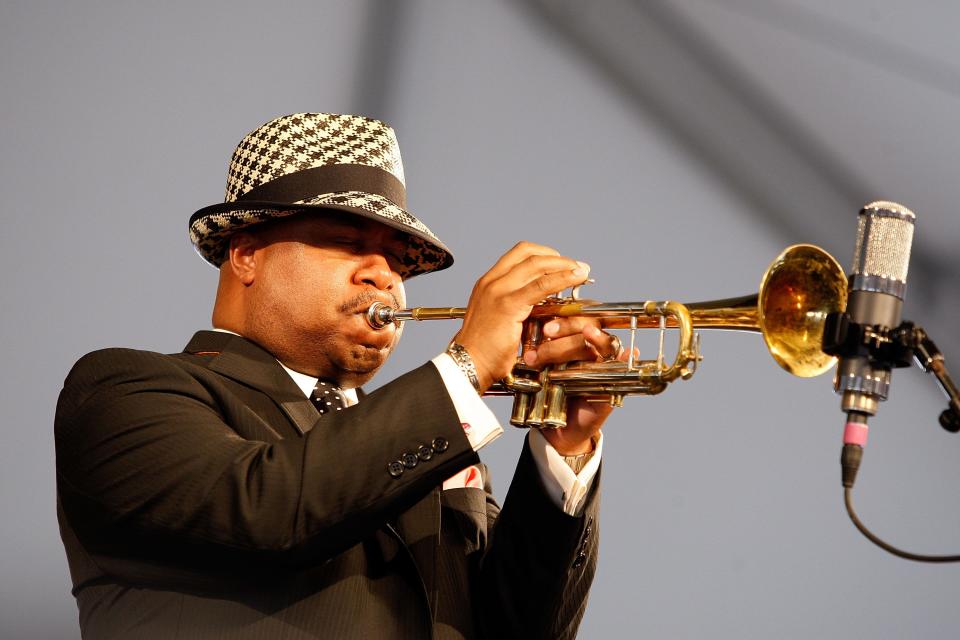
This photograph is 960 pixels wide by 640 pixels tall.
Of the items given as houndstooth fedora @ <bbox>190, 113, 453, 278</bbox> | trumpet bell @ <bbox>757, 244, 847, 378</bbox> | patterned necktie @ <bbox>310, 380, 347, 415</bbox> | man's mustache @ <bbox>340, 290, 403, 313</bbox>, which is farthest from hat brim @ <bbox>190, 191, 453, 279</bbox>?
trumpet bell @ <bbox>757, 244, 847, 378</bbox>

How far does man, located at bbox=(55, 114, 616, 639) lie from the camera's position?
6.07ft

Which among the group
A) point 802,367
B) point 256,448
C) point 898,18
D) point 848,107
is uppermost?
point 898,18

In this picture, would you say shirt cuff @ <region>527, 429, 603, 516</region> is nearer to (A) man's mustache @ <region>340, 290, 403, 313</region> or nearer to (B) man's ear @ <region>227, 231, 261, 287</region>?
(A) man's mustache @ <region>340, 290, 403, 313</region>

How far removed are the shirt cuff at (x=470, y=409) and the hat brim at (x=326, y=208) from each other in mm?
549

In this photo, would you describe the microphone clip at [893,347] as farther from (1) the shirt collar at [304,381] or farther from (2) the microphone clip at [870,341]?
(1) the shirt collar at [304,381]

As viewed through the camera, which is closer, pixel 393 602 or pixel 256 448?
pixel 256 448

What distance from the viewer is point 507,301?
6.52 ft

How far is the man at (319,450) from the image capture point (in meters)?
1.85

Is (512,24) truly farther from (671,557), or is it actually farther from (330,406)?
(330,406)

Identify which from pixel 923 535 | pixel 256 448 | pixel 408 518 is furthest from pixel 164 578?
pixel 923 535

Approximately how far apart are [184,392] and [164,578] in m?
0.32

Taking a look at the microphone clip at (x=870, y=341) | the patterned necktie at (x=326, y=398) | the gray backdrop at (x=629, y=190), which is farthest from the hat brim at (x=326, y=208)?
the microphone clip at (x=870, y=341)

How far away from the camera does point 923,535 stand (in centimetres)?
367

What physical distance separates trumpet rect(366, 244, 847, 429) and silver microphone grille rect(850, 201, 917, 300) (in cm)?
24
